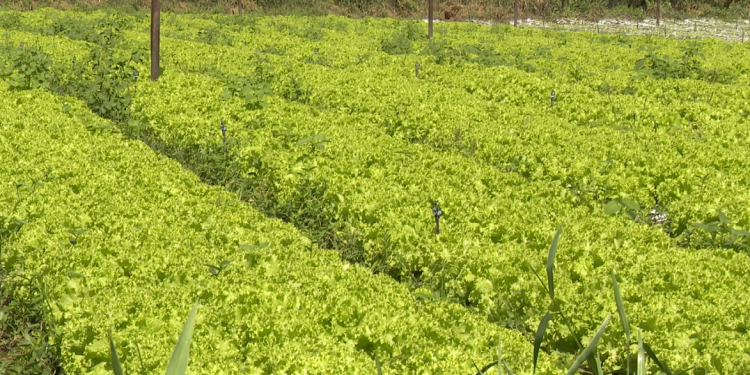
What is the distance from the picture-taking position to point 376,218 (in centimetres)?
787

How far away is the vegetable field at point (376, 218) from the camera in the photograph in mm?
5168

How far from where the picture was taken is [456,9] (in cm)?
4059

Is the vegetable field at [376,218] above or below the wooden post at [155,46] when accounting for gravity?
below

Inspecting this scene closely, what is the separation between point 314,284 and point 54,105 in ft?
25.5

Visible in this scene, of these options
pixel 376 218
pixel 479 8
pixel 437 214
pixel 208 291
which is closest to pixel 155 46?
pixel 376 218

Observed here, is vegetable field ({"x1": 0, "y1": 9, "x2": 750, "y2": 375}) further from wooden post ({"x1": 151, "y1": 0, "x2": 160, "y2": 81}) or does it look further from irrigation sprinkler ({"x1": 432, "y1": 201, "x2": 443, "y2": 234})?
wooden post ({"x1": 151, "y1": 0, "x2": 160, "y2": 81})

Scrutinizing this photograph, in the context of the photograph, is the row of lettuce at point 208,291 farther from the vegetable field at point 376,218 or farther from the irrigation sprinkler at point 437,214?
the irrigation sprinkler at point 437,214

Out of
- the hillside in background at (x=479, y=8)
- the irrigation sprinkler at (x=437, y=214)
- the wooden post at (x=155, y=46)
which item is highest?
the hillside in background at (x=479, y=8)

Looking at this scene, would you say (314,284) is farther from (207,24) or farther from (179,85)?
(207,24)

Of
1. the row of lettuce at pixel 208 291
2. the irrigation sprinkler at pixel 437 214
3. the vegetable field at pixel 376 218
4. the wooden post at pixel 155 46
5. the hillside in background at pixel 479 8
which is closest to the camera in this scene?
the row of lettuce at pixel 208 291

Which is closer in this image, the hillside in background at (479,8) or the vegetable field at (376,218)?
the vegetable field at (376,218)

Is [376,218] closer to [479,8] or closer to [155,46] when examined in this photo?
[155,46]

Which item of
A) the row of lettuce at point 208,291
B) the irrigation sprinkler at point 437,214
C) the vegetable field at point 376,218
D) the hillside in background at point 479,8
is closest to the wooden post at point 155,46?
the vegetable field at point 376,218

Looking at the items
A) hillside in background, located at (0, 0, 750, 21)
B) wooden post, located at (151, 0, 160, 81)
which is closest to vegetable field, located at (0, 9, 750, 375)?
wooden post, located at (151, 0, 160, 81)
